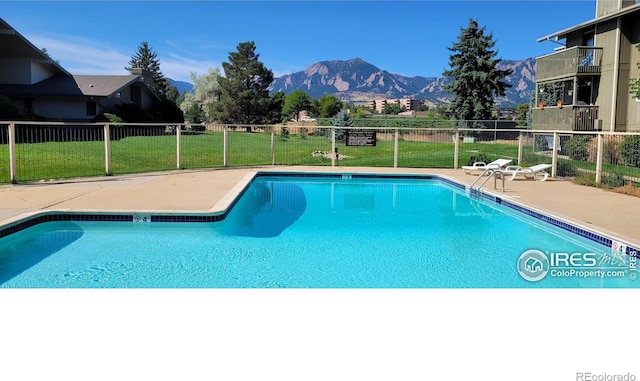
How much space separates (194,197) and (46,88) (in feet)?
75.3

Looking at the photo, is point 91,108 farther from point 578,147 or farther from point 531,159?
point 578,147

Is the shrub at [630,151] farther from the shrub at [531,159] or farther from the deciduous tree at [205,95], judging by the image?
the deciduous tree at [205,95]

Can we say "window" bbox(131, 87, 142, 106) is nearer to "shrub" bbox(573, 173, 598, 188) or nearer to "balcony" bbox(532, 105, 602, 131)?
"balcony" bbox(532, 105, 602, 131)

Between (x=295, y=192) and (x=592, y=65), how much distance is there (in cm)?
1538

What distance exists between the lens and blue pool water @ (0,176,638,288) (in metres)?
5.39

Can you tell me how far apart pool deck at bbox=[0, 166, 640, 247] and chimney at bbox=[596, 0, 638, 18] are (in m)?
11.3

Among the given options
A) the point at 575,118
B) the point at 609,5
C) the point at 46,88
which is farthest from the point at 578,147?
the point at 46,88

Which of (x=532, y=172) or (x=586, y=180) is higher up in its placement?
(x=532, y=172)

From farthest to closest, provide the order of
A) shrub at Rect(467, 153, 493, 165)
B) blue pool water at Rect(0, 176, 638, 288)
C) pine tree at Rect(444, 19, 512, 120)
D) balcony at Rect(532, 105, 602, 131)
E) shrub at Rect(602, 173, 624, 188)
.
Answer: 1. pine tree at Rect(444, 19, 512, 120)
2. balcony at Rect(532, 105, 602, 131)
3. shrub at Rect(467, 153, 493, 165)
4. shrub at Rect(602, 173, 624, 188)
5. blue pool water at Rect(0, 176, 638, 288)

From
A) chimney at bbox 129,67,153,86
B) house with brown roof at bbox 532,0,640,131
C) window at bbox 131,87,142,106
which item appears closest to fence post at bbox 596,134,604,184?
house with brown roof at bbox 532,0,640,131

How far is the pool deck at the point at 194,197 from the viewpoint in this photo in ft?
25.1

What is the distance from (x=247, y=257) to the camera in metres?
6.28

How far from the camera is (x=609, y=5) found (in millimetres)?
21172
